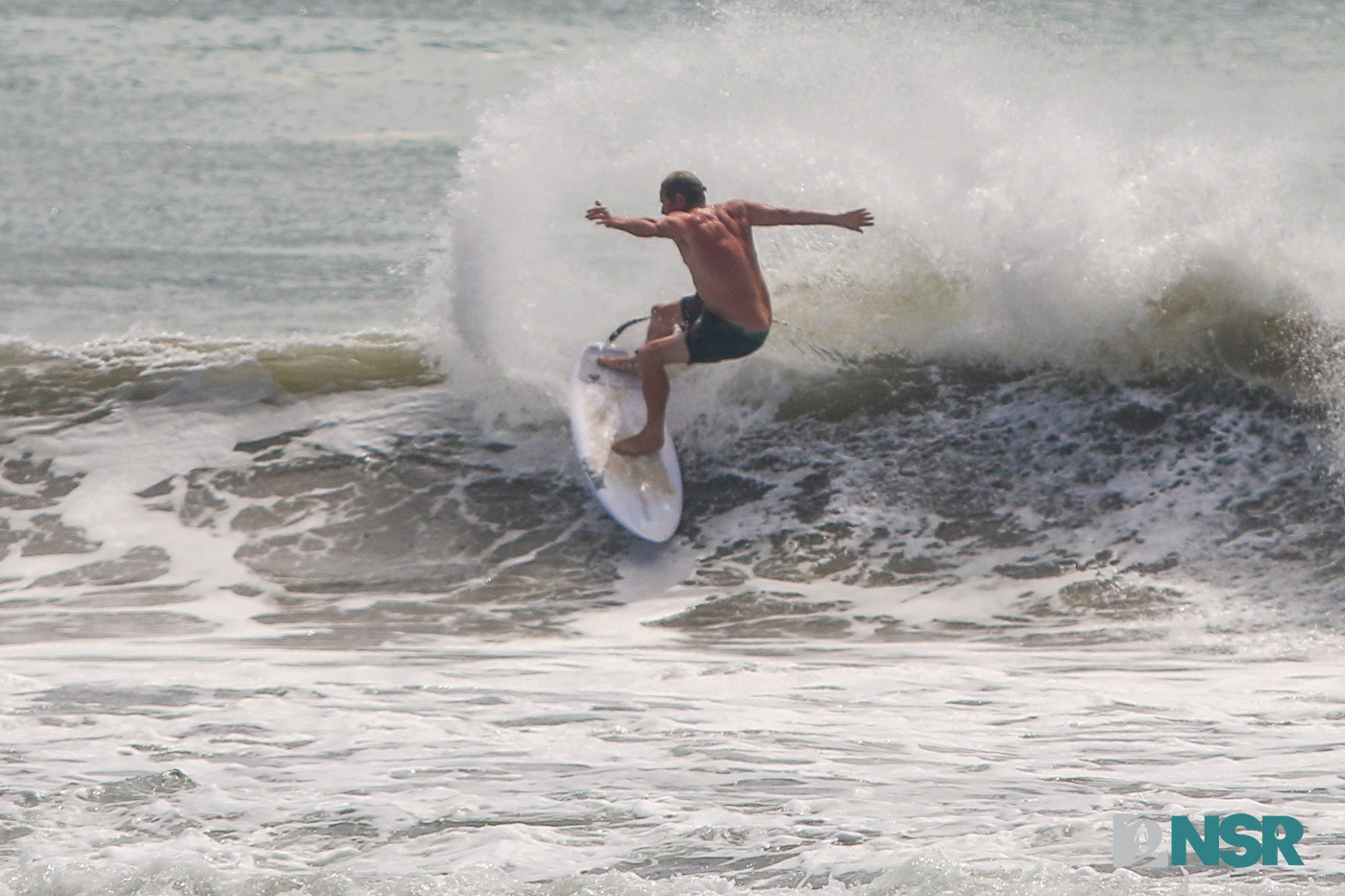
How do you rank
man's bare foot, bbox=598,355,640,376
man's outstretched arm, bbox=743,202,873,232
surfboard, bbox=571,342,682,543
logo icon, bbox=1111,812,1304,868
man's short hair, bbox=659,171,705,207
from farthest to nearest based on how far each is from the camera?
man's bare foot, bbox=598,355,640,376 < surfboard, bbox=571,342,682,543 < man's outstretched arm, bbox=743,202,873,232 < man's short hair, bbox=659,171,705,207 < logo icon, bbox=1111,812,1304,868

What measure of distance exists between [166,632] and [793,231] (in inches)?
185

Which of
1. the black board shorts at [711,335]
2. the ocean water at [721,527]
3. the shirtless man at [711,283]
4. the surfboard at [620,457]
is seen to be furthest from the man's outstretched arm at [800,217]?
the ocean water at [721,527]

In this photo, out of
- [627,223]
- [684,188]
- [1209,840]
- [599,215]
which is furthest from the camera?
[684,188]

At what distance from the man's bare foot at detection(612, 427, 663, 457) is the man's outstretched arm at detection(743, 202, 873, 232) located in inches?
48.6

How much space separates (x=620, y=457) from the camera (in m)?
7.03

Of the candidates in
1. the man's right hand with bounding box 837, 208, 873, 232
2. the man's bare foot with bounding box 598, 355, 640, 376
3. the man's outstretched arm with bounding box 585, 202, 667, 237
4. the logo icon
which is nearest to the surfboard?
the man's bare foot with bounding box 598, 355, 640, 376

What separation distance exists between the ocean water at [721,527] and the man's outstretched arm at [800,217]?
1566mm

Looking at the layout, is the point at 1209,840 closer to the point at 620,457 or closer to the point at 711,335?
the point at 711,335

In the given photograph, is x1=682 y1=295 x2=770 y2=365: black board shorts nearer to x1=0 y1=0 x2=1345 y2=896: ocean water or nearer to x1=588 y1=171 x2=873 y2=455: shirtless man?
x1=588 y1=171 x2=873 y2=455: shirtless man

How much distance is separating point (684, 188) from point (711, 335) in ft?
2.42

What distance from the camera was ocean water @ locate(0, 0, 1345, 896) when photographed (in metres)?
4.18

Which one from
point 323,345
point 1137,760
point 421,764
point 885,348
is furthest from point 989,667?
point 323,345

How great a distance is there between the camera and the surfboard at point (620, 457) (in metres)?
6.94

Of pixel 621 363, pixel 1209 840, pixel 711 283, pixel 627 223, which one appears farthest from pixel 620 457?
pixel 1209 840
